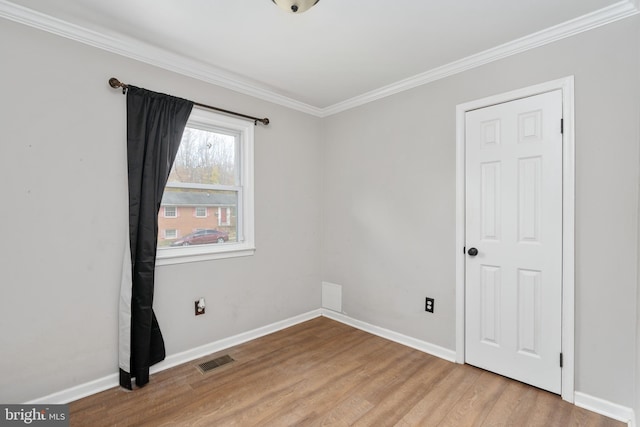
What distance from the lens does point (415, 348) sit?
279 cm

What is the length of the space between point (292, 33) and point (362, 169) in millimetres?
1543

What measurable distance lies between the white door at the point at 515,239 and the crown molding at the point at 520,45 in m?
0.37

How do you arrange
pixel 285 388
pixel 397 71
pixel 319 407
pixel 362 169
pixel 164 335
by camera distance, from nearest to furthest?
pixel 319 407
pixel 285 388
pixel 164 335
pixel 397 71
pixel 362 169

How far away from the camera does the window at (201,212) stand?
8.93 feet

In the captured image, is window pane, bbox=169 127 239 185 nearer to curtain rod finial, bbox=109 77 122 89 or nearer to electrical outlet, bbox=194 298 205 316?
curtain rod finial, bbox=109 77 122 89

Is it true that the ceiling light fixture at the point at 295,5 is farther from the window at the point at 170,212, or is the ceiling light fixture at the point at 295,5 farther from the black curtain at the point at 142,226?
the window at the point at 170,212

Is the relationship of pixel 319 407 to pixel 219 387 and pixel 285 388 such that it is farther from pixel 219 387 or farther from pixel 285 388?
pixel 219 387

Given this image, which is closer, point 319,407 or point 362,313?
point 319,407

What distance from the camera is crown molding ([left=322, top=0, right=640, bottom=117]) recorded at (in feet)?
6.05

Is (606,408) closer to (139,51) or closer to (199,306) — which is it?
(199,306)

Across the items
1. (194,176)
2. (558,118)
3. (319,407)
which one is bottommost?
(319,407)

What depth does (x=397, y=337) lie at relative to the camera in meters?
2.94

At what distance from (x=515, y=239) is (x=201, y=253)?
98.7 inches

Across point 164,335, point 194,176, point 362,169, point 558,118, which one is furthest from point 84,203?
point 558,118
